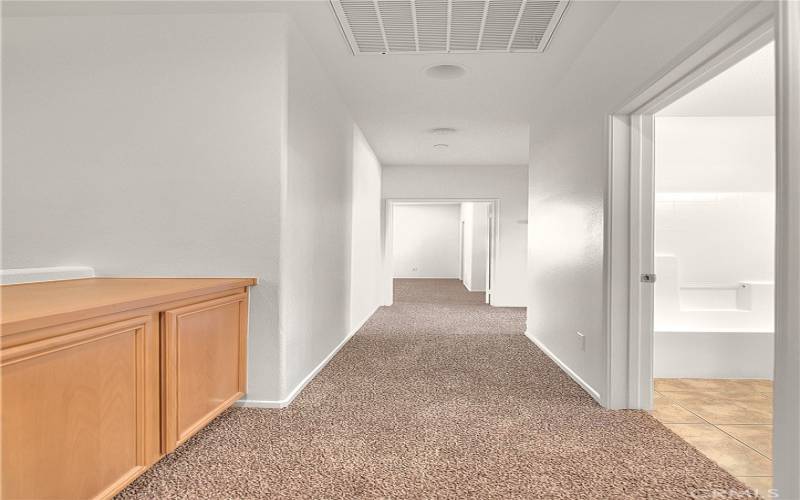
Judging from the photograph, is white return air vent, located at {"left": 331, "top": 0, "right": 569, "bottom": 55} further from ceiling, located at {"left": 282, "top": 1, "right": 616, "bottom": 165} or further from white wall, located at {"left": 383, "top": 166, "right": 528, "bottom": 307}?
white wall, located at {"left": 383, "top": 166, "right": 528, "bottom": 307}

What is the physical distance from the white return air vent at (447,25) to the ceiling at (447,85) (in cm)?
10

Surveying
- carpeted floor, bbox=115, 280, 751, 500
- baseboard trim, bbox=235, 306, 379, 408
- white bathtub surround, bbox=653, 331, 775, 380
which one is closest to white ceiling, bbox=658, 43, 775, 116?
white bathtub surround, bbox=653, 331, 775, 380

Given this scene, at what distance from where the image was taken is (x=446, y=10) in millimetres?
2465

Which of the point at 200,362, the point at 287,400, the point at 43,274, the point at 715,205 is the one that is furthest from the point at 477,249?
the point at 43,274

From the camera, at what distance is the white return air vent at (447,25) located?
2.42m

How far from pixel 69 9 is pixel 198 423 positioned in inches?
94.8

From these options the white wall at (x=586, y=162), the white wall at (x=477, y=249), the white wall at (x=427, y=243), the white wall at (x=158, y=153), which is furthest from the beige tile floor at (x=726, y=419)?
the white wall at (x=427, y=243)

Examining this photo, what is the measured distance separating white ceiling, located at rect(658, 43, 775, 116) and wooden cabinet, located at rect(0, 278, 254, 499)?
128 inches

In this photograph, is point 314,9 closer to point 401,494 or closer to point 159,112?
point 159,112

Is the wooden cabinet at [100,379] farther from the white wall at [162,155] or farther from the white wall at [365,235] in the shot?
the white wall at [365,235]

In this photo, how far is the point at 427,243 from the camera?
544 inches

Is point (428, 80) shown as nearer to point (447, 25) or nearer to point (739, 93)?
point (447, 25)

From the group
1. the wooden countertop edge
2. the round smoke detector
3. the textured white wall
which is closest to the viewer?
the wooden countertop edge

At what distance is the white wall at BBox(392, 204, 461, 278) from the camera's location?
13.8 meters
